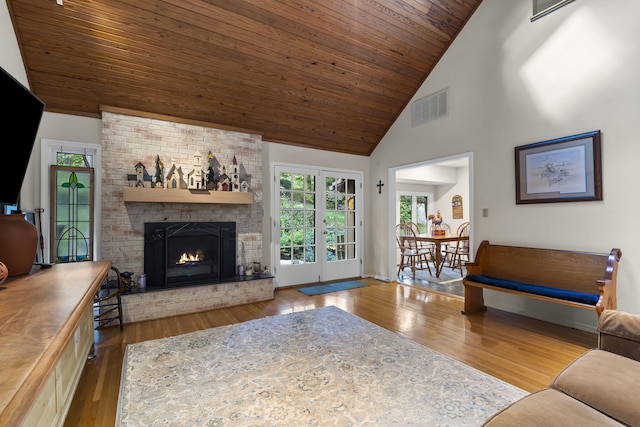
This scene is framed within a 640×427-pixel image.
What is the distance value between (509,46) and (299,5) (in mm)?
2568

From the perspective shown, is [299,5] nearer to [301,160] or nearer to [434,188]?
[301,160]

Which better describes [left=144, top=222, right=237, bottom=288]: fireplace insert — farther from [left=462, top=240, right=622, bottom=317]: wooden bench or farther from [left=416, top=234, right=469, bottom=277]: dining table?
[left=416, top=234, right=469, bottom=277]: dining table

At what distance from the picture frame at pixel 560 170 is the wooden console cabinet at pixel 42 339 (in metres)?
4.08

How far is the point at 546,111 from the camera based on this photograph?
3.35 meters

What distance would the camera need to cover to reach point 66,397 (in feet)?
5.60

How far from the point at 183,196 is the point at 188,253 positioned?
0.79 m

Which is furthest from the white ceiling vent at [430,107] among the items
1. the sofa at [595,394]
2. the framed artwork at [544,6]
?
the sofa at [595,394]

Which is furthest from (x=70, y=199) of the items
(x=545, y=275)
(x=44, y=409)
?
(x=545, y=275)

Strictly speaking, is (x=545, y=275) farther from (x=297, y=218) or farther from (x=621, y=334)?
(x=297, y=218)

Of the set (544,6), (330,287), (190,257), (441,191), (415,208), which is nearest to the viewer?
(544,6)

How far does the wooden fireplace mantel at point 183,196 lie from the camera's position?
3539 millimetres

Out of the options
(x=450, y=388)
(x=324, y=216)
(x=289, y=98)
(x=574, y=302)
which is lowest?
(x=450, y=388)

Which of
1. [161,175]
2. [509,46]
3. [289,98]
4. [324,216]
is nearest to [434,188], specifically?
[324,216]

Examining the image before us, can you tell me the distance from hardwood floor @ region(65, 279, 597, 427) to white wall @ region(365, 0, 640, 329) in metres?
0.58
